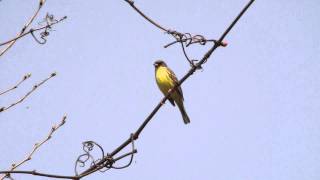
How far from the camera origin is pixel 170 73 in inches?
Answer: 329

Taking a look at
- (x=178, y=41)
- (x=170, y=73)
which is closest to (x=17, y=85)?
(x=178, y=41)

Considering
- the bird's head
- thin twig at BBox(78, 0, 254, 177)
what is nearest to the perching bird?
the bird's head

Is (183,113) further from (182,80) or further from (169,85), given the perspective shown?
(182,80)

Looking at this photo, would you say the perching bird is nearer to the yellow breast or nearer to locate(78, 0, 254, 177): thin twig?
the yellow breast

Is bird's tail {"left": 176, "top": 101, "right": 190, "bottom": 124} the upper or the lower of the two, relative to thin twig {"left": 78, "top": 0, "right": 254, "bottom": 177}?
upper

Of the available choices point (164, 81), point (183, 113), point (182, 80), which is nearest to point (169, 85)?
point (164, 81)

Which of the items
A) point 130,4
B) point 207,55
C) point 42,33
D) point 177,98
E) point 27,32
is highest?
point 177,98

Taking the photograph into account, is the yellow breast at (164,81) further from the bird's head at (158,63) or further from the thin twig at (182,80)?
the thin twig at (182,80)

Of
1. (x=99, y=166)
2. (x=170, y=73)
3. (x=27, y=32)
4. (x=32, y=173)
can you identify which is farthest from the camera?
(x=170, y=73)

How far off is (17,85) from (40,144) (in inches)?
17.1

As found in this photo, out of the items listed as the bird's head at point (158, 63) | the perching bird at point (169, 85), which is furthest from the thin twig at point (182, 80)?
the bird's head at point (158, 63)

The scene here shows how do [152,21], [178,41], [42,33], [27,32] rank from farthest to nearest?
[42,33] → [178,41] → [152,21] → [27,32]

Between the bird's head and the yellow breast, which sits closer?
the yellow breast

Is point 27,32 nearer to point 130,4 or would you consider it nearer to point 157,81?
point 130,4
